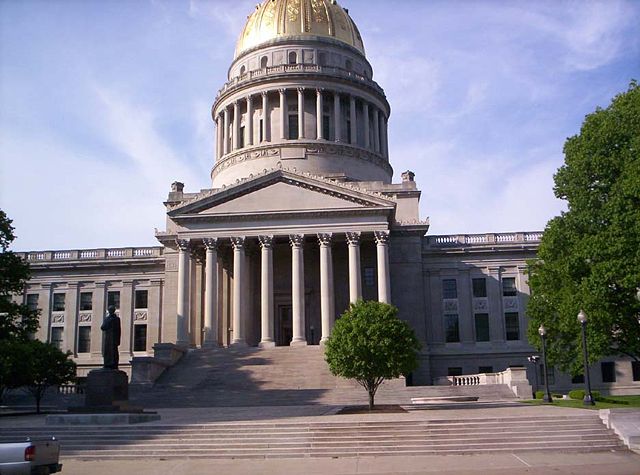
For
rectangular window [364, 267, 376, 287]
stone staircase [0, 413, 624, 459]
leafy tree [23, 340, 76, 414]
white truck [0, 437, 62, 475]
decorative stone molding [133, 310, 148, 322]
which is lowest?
stone staircase [0, 413, 624, 459]

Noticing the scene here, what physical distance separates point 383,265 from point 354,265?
217cm

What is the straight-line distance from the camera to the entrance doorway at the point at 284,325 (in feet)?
193

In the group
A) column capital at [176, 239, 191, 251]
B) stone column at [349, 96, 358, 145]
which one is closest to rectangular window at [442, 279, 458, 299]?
stone column at [349, 96, 358, 145]

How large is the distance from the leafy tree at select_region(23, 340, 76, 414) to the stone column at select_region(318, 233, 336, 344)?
59.6 ft

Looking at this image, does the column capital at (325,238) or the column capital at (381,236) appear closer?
the column capital at (381,236)

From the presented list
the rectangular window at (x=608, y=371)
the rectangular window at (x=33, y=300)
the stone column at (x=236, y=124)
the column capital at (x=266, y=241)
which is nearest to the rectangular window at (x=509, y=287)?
the rectangular window at (x=608, y=371)

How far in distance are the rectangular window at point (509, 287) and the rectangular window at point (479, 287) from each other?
163 centimetres

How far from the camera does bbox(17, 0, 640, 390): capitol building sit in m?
53.5

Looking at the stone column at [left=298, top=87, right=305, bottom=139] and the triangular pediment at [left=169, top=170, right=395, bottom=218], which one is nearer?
the triangular pediment at [left=169, top=170, right=395, bottom=218]

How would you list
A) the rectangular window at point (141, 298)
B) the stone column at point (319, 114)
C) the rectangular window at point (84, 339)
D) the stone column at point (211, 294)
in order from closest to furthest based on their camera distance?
the stone column at point (211, 294)
the rectangular window at point (84, 339)
the rectangular window at point (141, 298)
the stone column at point (319, 114)

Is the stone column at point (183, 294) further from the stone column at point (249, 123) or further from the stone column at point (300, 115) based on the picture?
the stone column at point (300, 115)

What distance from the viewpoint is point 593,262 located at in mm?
33000

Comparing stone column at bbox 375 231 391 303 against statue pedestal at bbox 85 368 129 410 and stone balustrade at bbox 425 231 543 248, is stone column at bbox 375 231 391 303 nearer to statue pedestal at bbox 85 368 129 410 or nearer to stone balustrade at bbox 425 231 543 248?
stone balustrade at bbox 425 231 543 248

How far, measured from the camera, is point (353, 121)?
237 ft
